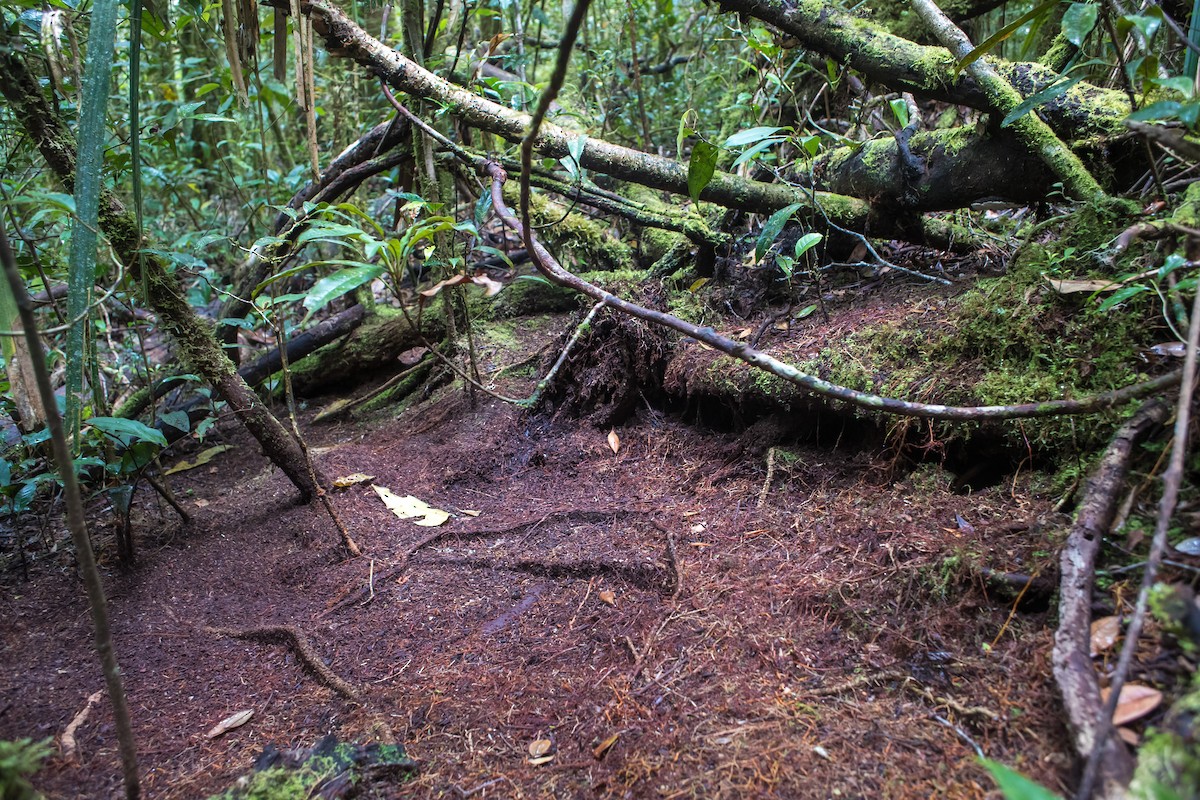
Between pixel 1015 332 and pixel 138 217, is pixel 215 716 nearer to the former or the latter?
pixel 138 217

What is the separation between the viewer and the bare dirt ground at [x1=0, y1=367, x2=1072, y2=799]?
4.69 feet

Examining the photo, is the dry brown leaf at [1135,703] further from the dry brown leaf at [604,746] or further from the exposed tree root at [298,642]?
the exposed tree root at [298,642]

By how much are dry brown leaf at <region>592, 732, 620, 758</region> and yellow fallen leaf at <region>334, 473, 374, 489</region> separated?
1861mm

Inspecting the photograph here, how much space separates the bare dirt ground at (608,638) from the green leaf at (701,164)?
1.07 metres

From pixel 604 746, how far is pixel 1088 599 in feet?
3.67

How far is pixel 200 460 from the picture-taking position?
3.74m

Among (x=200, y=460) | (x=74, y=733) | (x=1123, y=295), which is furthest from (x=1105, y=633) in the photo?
(x=200, y=460)

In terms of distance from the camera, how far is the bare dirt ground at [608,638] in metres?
1.43

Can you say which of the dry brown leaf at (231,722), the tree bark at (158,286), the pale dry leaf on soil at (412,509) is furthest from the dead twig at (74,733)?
the pale dry leaf on soil at (412,509)

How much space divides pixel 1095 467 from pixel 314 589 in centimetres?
243

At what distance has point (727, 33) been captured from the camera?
18.9 ft

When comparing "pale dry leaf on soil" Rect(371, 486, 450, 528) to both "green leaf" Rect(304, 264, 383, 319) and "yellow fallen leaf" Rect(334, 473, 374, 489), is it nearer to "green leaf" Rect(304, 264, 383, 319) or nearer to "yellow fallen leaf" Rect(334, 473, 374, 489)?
"yellow fallen leaf" Rect(334, 473, 374, 489)

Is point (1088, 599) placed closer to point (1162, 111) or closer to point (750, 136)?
point (1162, 111)

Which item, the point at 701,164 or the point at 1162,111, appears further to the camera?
the point at 701,164
